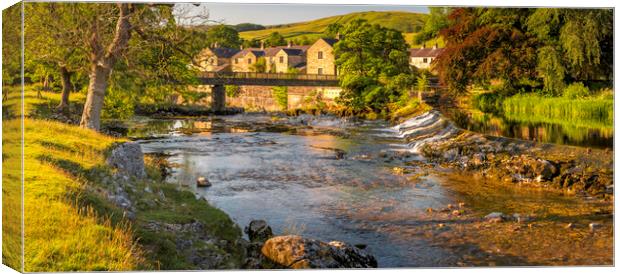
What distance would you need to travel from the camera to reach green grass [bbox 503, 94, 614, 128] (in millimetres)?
13891

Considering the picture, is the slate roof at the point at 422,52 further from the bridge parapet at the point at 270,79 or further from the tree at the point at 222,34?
the tree at the point at 222,34

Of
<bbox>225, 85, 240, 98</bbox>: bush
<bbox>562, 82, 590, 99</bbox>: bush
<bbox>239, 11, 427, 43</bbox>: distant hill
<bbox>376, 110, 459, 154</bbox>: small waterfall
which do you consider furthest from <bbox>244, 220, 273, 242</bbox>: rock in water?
<bbox>225, 85, 240, 98</bbox>: bush

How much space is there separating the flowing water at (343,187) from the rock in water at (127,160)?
1393mm

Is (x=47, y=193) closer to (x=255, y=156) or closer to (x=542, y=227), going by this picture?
(x=542, y=227)

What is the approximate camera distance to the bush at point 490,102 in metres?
21.6

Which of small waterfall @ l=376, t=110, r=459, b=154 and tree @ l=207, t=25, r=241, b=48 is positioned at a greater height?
tree @ l=207, t=25, r=241, b=48

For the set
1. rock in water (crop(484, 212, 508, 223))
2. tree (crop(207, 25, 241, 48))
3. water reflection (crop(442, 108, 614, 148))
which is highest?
tree (crop(207, 25, 241, 48))

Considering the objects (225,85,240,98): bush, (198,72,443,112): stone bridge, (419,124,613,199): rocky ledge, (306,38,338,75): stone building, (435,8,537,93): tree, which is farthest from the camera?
(225,85,240,98): bush

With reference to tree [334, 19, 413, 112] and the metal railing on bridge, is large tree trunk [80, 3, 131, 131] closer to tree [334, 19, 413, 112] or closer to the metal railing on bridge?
tree [334, 19, 413, 112]

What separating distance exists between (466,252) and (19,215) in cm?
689

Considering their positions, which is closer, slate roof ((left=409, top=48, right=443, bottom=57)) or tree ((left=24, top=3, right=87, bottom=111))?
tree ((left=24, top=3, right=87, bottom=111))

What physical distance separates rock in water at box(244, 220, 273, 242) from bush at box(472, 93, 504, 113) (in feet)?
37.4

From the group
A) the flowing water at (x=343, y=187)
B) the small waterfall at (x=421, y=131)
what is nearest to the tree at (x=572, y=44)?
the flowing water at (x=343, y=187)

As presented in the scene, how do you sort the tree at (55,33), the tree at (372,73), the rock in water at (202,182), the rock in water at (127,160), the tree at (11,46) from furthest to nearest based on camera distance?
1. the tree at (372,73)
2. the rock in water at (202,182)
3. the rock in water at (127,160)
4. the tree at (55,33)
5. the tree at (11,46)
